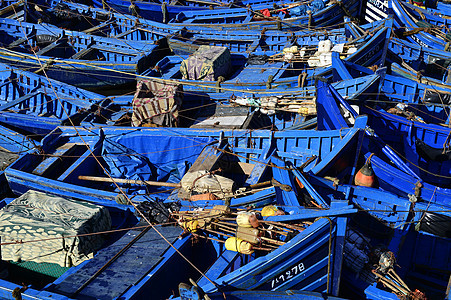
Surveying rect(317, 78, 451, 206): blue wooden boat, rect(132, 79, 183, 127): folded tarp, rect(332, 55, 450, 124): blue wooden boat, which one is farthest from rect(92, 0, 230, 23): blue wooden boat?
rect(317, 78, 451, 206): blue wooden boat

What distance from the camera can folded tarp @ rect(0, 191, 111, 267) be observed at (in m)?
8.70

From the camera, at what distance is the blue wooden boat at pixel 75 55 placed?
55.1 feet

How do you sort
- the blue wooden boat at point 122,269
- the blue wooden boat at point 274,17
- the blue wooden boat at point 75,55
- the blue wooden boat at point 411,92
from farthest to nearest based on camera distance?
the blue wooden boat at point 274,17, the blue wooden boat at point 75,55, the blue wooden boat at point 411,92, the blue wooden boat at point 122,269

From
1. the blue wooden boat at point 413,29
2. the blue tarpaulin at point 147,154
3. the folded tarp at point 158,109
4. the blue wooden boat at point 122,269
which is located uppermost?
the blue wooden boat at point 413,29

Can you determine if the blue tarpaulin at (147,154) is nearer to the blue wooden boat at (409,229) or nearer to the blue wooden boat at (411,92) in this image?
the blue wooden boat at (409,229)

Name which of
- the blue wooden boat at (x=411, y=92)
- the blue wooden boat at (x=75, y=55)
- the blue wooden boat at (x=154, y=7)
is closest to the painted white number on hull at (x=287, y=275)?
the blue wooden boat at (x=411, y=92)

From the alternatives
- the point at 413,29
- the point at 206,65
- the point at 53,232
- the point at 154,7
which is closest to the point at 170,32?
the point at 154,7

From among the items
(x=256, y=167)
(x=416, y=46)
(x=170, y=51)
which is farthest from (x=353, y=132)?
(x=170, y=51)

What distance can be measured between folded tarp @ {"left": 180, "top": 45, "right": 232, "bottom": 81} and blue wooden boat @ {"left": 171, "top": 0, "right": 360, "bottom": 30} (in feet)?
12.0

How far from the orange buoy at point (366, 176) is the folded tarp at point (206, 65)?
6.57 meters

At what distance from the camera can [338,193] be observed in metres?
9.98

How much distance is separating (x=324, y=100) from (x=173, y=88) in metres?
4.41

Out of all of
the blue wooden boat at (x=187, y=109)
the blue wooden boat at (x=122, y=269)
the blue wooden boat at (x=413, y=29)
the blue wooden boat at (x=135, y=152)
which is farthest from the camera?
the blue wooden boat at (x=413, y=29)

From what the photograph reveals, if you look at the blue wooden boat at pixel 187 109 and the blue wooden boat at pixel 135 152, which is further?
the blue wooden boat at pixel 187 109
